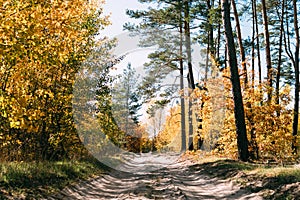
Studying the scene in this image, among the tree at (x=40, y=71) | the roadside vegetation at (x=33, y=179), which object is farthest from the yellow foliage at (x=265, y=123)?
the roadside vegetation at (x=33, y=179)

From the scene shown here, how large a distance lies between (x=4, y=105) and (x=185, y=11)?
63.3ft

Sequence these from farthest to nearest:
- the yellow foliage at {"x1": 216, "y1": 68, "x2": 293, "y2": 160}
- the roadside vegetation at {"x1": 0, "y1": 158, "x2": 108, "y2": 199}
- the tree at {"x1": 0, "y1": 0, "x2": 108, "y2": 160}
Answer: the yellow foliage at {"x1": 216, "y1": 68, "x2": 293, "y2": 160}
the roadside vegetation at {"x1": 0, "y1": 158, "x2": 108, "y2": 199}
the tree at {"x1": 0, "y1": 0, "x2": 108, "y2": 160}

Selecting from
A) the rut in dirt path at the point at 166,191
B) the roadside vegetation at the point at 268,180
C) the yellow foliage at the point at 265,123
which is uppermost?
the yellow foliage at the point at 265,123

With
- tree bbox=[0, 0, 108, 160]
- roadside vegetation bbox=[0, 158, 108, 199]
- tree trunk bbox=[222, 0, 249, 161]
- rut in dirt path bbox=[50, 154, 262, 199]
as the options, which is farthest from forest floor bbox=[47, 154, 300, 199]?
tree bbox=[0, 0, 108, 160]

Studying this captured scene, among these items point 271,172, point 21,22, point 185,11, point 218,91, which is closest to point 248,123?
point 218,91

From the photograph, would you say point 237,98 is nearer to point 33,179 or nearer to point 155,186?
point 155,186

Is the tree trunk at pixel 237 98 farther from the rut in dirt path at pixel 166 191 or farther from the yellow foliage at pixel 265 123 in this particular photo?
the rut in dirt path at pixel 166 191

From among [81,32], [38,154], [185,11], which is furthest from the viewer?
[185,11]

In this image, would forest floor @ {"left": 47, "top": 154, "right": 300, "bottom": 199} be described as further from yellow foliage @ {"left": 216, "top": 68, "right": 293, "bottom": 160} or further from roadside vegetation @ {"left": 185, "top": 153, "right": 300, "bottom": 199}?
yellow foliage @ {"left": 216, "top": 68, "right": 293, "bottom": 160}

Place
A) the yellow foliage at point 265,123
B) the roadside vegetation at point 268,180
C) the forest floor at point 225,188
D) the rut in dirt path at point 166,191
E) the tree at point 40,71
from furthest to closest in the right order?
the yellow foliage at point 265,123, the rut in dirt path at point 166,191, the forest floor at point 225,188, the roadside vegetation at point 268,180, the tree at point 40,71

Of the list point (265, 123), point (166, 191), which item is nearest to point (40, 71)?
point (166, 191)

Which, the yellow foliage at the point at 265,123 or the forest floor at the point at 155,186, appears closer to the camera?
the forest floor at the point at 155,186

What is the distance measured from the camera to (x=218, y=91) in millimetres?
15602

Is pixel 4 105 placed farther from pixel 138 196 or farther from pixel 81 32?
pixel 81 32
